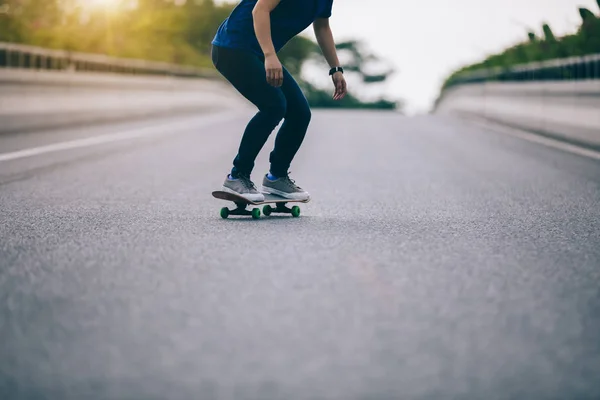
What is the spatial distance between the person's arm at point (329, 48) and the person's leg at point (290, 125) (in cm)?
25

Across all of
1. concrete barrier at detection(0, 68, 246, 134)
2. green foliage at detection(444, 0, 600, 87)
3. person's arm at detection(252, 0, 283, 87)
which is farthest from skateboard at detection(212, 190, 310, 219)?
green foliage at detection(444, 0, 600, 87)

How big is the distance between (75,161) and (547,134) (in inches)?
332

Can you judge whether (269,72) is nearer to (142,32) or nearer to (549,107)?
(549,107)

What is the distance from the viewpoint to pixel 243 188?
7.88 meters

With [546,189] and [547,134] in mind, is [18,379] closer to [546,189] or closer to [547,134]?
[546,189]

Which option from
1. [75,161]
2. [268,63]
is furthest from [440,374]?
[75,161]

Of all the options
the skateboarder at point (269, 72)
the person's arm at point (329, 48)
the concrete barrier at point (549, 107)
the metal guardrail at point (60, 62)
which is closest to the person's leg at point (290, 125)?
the skateboarder at point (269, 72)

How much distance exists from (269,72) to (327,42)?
0.90 meters

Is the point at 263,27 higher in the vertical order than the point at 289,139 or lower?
higher

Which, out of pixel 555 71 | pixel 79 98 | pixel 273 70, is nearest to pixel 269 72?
pixel 273 70

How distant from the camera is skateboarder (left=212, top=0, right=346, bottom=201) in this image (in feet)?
24.1

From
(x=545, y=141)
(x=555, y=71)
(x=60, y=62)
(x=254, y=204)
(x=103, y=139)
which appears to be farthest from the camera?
(x=60, y=62)

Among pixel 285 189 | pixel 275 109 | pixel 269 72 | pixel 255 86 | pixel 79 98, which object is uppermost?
pixel 269 72

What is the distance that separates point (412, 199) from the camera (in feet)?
30.7
